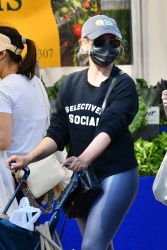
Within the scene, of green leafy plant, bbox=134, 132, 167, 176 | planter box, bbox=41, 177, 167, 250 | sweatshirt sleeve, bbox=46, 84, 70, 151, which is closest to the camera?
sweatshirt sleeve, bbox=46, 84, 70, 151

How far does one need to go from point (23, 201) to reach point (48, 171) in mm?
1098

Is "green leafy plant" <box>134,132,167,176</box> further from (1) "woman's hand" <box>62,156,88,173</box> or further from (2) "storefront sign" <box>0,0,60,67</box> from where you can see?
(1) "woman's hand" <box>62,156,88,173</box>

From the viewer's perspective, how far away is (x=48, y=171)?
4945 mm

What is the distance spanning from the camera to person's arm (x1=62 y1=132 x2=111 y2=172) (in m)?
3.99

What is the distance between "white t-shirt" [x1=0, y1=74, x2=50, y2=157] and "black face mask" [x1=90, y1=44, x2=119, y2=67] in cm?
63

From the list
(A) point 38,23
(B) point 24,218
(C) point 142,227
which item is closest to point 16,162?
(B) point 24,218

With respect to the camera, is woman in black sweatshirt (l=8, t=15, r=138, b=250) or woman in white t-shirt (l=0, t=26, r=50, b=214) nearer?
woman in black sweatshirt (l=8, t=15, r=138, b=250)

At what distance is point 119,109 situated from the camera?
4277mm

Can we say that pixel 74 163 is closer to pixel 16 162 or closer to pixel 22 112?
pixel 16 162

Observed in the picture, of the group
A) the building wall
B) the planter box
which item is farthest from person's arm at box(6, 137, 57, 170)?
the building wall

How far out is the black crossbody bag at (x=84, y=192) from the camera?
425cm

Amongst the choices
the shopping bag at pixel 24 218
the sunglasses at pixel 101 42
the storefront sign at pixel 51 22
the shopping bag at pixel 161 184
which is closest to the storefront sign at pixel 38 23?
the storefront sign at pixel 51 22

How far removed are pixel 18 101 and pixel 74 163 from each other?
98 centimetres

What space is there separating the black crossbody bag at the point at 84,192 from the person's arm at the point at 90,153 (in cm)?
14
